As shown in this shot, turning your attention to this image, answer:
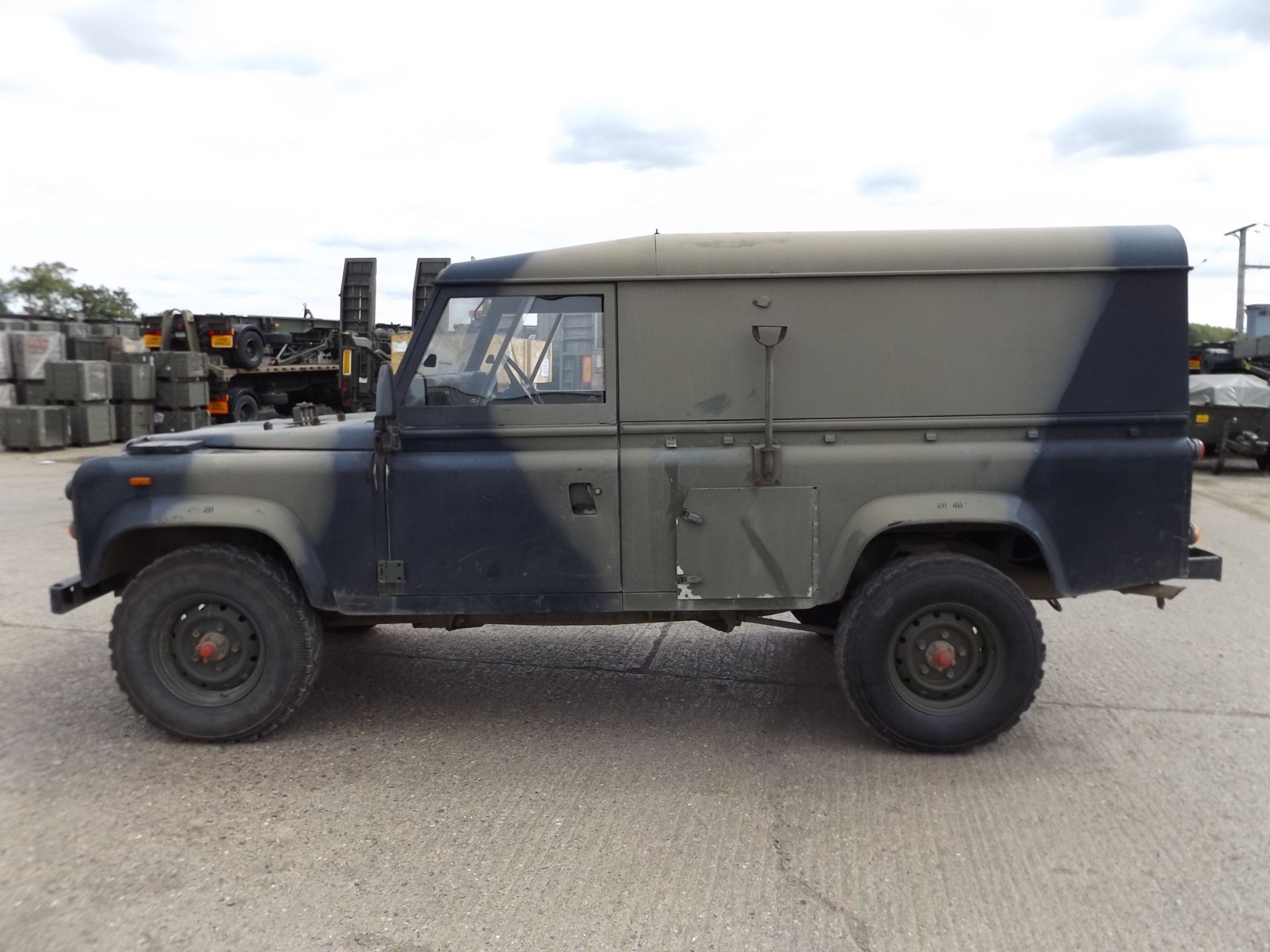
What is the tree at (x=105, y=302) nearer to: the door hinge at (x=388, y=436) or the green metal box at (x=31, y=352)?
the green metal box at (x=31, y=352)

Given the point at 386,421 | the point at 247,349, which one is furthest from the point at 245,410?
the point at 386,421

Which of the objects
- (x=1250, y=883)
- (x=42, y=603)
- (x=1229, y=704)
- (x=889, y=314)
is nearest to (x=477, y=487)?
(x=889, y=314)

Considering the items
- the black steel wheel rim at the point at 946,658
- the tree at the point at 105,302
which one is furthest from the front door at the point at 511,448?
the tree at the point at 105,302

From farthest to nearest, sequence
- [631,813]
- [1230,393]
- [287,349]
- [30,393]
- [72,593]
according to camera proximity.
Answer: [287,349] → [30,393] → [1230,393] → [72,593] → [631,813]

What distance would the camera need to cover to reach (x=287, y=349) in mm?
23438

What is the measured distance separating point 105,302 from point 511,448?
46828 millimetres

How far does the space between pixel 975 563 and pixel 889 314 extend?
1.16m

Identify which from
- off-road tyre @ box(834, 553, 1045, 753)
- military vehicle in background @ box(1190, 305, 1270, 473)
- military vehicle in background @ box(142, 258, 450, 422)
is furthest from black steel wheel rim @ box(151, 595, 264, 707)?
military vehicle in background @ box(1190, 305, 1270, 473)

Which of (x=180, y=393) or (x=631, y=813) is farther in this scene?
(x=180, y=393)

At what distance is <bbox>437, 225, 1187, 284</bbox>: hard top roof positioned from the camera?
14.7 feet

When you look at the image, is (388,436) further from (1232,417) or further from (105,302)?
(105,302)

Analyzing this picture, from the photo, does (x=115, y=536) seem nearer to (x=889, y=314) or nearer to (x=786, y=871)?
(x=786, y=871)

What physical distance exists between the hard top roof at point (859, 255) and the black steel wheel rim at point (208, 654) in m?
1.83

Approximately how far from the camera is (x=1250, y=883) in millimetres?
3453
